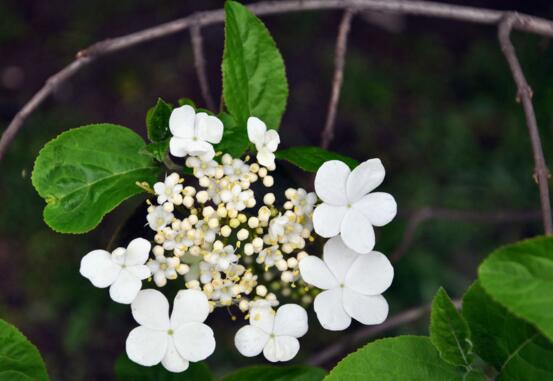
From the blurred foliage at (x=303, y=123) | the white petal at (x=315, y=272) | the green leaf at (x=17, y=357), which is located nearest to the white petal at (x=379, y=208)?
the white petal at (x=315, y=272)

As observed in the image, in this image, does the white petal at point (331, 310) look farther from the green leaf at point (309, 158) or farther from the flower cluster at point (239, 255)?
the green leaf at point (309, 158)

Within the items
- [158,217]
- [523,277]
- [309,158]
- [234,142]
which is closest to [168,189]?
[158,217]

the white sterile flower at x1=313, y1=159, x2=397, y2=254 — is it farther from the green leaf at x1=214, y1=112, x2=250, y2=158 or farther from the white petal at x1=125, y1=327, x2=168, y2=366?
the white petal at x1=125, y1=327, x2=168, y2=366

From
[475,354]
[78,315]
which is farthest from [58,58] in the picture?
[475,354]

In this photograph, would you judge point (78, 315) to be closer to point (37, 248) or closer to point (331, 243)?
point (37, 248)

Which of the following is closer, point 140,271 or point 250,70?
point 140,271

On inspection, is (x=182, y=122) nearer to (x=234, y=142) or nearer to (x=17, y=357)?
(x=234, y=142)

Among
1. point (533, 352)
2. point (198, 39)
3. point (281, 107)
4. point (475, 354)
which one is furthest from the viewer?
point (198, 39)
